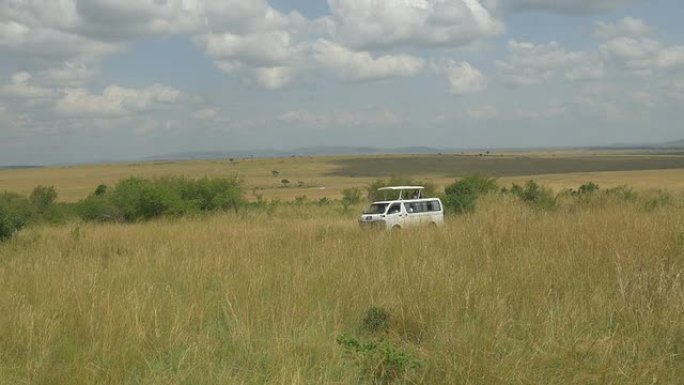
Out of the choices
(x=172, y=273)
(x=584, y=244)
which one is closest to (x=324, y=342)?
(x=172, y=273)

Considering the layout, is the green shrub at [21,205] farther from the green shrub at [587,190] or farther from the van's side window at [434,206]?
the green shrub at [587,190]

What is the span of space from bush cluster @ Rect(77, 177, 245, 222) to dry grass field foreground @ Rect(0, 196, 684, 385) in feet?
91.5

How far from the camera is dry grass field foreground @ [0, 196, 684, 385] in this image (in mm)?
4008

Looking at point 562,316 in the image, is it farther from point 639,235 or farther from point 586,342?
point 639,235

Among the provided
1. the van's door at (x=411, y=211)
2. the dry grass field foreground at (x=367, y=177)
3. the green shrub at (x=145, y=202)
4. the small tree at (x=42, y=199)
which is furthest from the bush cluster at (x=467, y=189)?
the small tree at (x=42, y=199)

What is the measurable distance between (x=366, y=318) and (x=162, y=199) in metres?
31.4

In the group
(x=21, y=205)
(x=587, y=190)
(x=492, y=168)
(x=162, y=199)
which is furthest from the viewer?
(x=492, y=168)

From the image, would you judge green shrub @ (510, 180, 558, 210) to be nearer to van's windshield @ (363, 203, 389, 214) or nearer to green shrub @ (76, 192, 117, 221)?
van's windshield @ (363, 203, 389, 214)

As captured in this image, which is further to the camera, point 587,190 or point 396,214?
point 587,190

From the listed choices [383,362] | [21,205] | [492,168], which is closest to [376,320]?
[383,362]

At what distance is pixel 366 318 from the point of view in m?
5.29

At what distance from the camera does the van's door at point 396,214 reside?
25.9 meters

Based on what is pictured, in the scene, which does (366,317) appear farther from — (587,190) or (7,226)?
(587,190)

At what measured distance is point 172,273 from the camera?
23.1 ft
